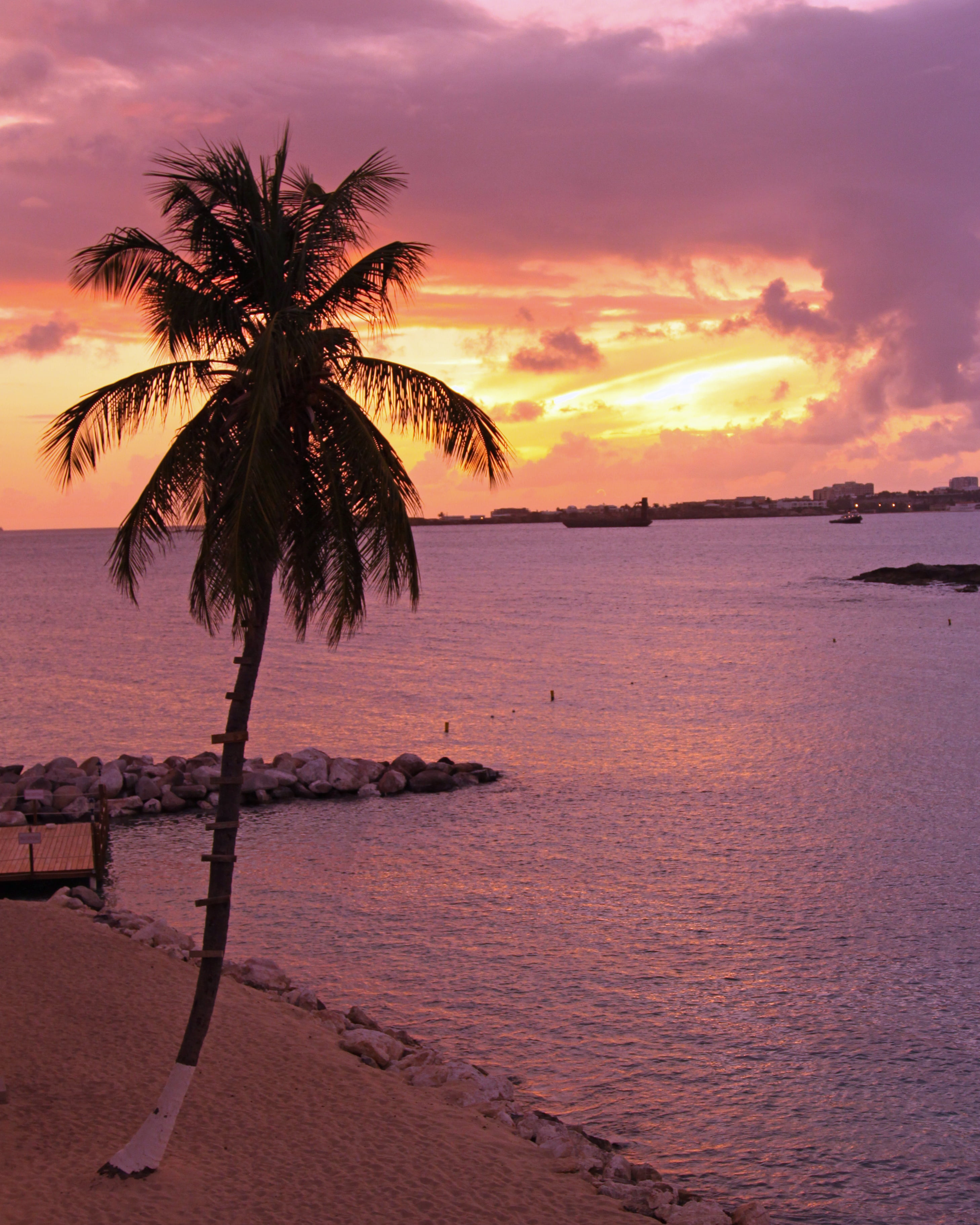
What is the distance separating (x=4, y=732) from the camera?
136ft

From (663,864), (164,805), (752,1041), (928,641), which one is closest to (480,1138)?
(752,1041)

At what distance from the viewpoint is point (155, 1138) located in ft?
33.2

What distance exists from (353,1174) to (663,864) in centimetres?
1417

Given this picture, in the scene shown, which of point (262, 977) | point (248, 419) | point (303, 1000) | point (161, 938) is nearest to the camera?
point (248, 419)

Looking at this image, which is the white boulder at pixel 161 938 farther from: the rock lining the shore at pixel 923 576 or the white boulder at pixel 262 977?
the rock lining the shore at pixel 923 576

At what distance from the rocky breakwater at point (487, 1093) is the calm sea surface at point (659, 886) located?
858mm


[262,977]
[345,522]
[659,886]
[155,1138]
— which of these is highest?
[345,522]

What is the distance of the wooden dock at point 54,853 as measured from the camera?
21359mm

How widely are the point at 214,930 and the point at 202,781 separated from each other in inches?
822

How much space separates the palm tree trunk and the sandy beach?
25 cm

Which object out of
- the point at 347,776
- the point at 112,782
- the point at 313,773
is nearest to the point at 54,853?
the point at 112,782

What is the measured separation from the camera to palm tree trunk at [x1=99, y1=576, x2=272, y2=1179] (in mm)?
10062

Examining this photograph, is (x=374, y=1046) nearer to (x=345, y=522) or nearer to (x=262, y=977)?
(x=262, y=977)

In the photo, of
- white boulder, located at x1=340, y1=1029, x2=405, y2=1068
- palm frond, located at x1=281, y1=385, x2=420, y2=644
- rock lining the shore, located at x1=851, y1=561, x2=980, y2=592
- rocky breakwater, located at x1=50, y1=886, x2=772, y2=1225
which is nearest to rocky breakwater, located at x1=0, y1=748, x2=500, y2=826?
rocky breakwater, located at x1=50, y1=886, x2=772, y2=1225
